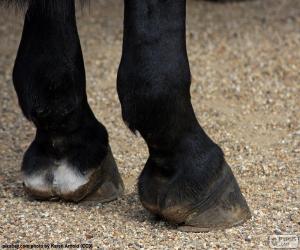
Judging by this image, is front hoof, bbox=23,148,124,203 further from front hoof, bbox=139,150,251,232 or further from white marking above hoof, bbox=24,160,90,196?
front hoof, bbox=139,150,251,232

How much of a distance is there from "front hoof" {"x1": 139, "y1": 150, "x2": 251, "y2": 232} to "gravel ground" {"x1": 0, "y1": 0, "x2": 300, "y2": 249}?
32mm

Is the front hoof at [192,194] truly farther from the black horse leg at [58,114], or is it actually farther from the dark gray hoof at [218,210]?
the black horse leg at [58,114]

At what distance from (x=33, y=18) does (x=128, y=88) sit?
0.37m

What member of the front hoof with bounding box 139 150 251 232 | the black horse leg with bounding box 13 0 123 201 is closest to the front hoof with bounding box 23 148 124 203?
the black horse leg with bounding box 13 0 123 201

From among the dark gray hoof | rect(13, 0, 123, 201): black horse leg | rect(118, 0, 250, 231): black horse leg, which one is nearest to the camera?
rect(118, 0, 250, 231): black horse leg

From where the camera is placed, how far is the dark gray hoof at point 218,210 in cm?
201

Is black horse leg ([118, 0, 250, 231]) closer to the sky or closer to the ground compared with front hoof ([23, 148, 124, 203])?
closer to the sky

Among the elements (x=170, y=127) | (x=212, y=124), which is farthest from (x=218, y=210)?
(x=212, y=124)

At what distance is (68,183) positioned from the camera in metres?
2.17

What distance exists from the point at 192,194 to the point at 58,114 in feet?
1.30

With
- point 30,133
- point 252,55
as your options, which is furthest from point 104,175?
point 252,55

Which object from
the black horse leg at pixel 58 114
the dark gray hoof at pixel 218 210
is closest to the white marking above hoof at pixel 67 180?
the black horse leg at pixel 58 114

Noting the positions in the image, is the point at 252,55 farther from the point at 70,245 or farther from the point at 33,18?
the point at 70,245

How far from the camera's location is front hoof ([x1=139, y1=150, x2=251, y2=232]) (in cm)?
199
